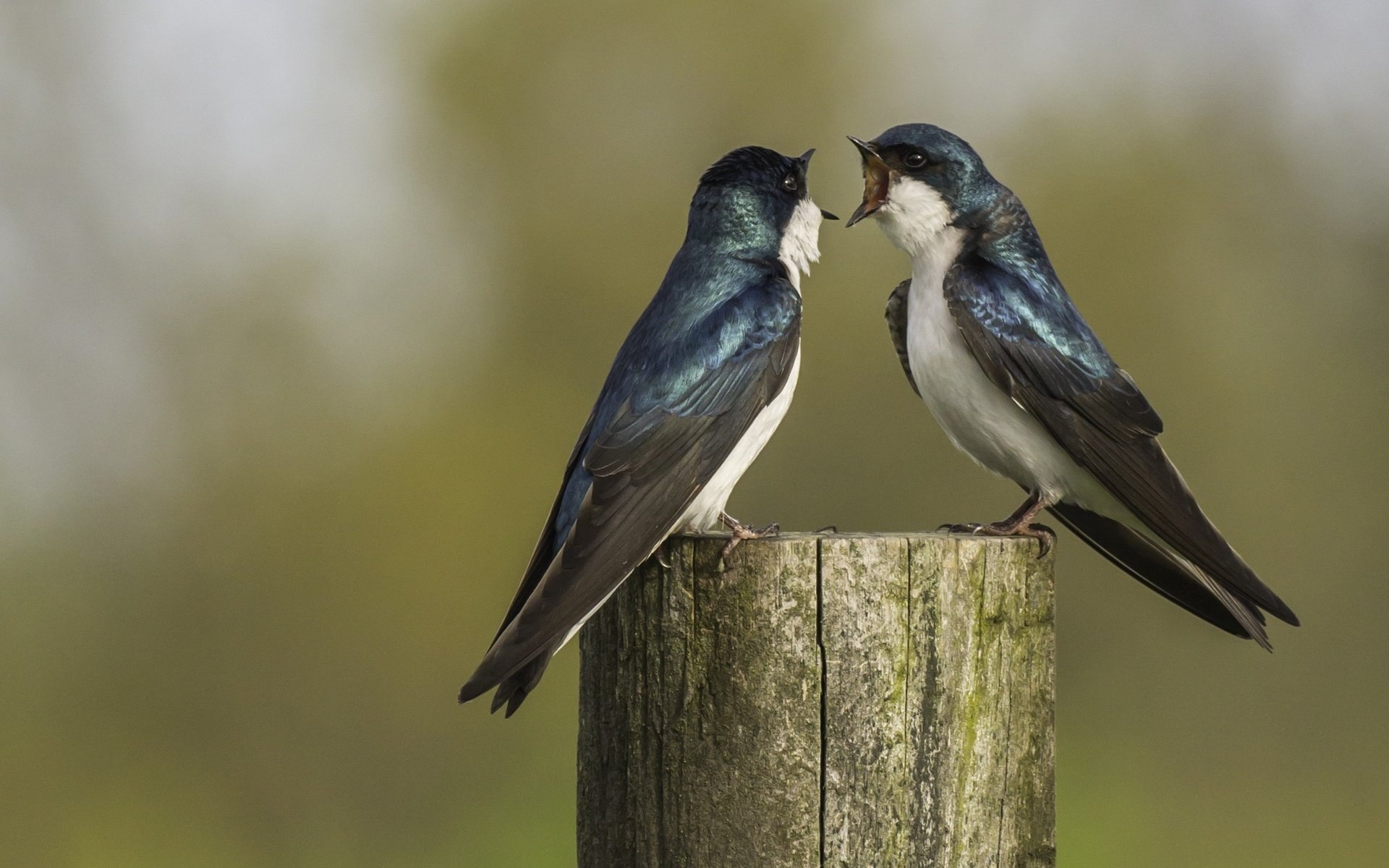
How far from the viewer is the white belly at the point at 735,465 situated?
2.93 m

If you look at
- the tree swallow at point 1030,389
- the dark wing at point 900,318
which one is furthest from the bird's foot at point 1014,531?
the dark wing at point 900,318

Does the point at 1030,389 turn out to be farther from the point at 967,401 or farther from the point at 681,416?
the point at 681,416

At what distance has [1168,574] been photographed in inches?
134

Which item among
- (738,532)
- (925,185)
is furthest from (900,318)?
(738,532)

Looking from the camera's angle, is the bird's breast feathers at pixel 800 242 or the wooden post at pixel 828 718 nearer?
the wooden post at pixel 828 718

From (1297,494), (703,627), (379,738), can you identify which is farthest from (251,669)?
(1297,494)

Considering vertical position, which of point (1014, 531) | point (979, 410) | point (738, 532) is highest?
point (979, 410)

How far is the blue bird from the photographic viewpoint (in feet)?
8.16

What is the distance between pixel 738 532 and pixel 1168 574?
1363mm

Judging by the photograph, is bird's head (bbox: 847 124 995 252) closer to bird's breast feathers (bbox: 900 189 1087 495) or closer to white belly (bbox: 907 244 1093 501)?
bird's breast feathers (bbox: 900 189 1087 495)

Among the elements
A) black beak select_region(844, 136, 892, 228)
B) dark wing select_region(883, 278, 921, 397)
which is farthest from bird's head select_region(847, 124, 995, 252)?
dark wing select_region(883, 278, 921, 397)

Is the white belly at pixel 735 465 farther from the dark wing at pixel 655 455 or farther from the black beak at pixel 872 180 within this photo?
the black beak at pixel 872 180

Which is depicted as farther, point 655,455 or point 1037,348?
point 1037,348

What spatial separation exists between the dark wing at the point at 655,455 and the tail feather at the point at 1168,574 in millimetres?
980
